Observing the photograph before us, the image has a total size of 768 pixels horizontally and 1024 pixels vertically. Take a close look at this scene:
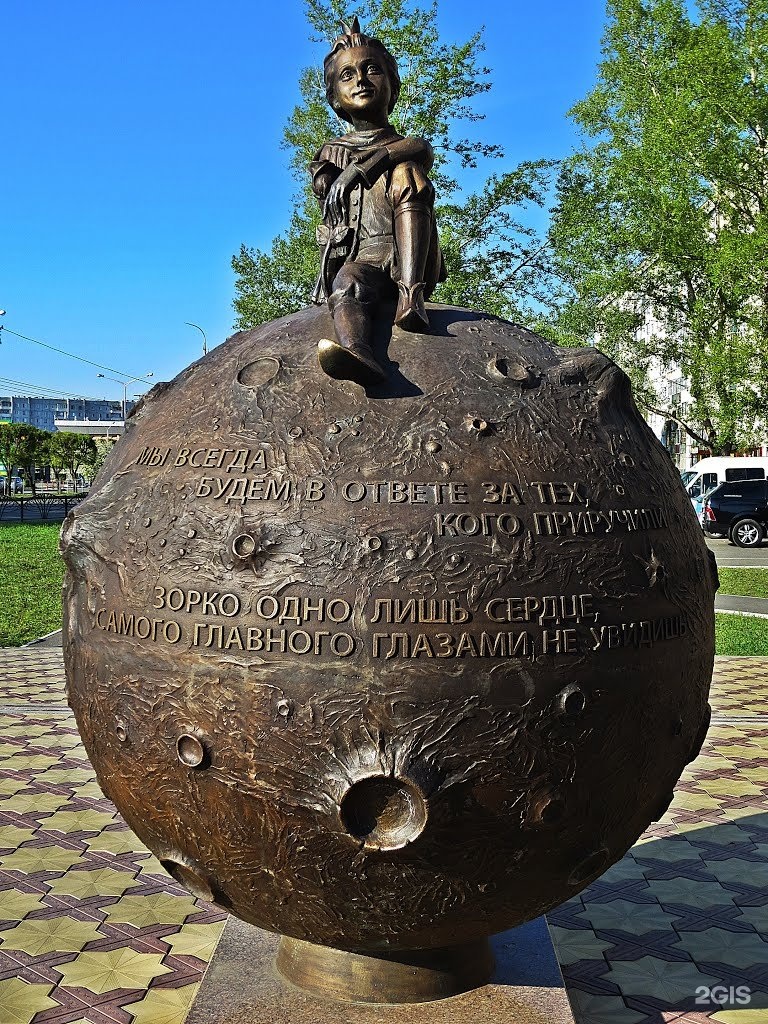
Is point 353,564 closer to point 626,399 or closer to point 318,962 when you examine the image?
point 626,399

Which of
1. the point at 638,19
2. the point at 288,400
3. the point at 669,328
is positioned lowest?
the point at 288,400

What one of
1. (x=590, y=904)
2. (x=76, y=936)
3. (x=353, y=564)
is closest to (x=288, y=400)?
(x=353, y=564)

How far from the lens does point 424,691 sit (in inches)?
117

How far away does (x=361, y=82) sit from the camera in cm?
401

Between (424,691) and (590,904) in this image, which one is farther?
(590,904)

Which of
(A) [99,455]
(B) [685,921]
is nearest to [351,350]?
(B) [685,921]

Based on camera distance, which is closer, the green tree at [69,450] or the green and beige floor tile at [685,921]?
the green and beige floor tile at [685,921]

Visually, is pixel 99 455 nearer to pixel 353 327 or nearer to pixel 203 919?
pixel 203 919

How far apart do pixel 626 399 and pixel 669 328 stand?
25.7m

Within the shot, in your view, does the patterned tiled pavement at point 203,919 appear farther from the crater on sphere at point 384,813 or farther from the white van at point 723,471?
the white van at point 723,471

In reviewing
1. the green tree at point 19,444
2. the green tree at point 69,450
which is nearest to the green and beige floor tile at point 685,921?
the green tree at point 19,444

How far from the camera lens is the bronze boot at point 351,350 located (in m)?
3.28

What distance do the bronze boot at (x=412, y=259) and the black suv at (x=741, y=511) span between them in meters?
22.3

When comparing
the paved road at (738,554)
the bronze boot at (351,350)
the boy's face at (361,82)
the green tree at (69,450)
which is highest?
the green tree at (69,450)
